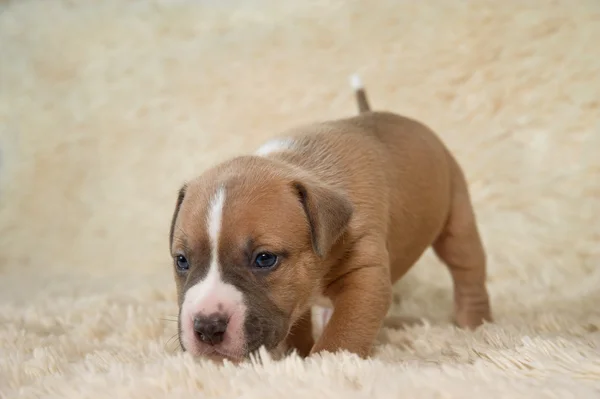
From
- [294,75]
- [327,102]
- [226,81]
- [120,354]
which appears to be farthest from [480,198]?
[120,354]

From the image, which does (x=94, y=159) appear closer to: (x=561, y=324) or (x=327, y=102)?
(x=327, y=102)

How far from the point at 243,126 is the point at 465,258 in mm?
2087

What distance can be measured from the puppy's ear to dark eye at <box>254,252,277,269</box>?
134 millimetres

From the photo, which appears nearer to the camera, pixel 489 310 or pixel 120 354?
pixel 120 354

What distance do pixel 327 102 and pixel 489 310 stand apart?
6.49ft

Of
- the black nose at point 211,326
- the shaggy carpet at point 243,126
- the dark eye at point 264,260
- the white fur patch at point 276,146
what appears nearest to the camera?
the black nose at point 211,326

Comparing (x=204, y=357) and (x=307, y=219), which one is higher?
(x=307, y=219)

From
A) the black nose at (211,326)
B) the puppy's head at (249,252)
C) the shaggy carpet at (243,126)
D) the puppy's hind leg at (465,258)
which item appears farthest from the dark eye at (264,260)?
the puppy's hind leg at (465,258)

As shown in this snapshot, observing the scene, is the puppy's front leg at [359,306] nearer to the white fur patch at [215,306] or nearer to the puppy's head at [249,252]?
the puppy's head at [249,252]

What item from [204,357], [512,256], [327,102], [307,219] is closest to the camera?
[204,357]

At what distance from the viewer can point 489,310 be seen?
2824 mm

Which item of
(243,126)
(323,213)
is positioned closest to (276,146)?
(323,213)

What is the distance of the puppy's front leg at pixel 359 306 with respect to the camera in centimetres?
191

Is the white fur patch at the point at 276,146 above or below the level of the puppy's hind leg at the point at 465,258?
above
